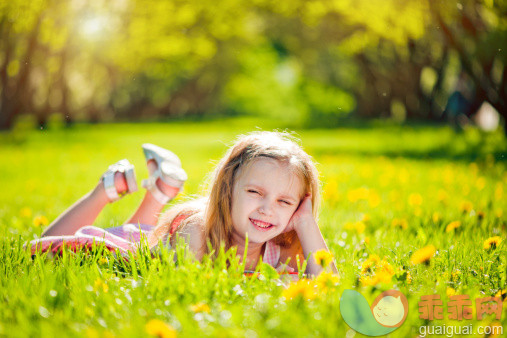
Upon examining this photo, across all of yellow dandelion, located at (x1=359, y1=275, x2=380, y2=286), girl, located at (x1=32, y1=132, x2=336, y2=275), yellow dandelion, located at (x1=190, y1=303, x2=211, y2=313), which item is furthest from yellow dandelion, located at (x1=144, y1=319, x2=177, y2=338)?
girl, located at (x1=32, y1=132, x2=336, y2=275)

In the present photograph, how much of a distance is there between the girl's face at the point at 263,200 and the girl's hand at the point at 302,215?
7cm

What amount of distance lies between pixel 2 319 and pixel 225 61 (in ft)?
97.3

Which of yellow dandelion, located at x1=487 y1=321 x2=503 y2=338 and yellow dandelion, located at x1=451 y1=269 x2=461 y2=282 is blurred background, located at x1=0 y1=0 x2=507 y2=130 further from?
yellow dandelion, located at x1=487 y1=321 x2=503 y2=338

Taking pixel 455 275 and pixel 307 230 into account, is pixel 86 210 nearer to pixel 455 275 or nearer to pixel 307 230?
pixel 307 230

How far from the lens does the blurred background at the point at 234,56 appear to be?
1005 cm

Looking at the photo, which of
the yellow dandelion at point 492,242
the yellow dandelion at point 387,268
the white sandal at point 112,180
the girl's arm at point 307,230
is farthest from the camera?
the white sandal at point 112,180

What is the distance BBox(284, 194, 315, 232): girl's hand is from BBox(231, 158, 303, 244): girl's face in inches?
2.8

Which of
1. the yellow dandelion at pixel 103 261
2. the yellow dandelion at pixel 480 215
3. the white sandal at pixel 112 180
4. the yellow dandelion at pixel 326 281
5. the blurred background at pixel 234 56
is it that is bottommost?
the yellow dandelion at pixel 480 215

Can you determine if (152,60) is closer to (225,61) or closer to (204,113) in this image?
(225,61)

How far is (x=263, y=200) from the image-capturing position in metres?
2.40

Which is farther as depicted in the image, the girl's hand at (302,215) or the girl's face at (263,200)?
the girl's hand at (302,215)

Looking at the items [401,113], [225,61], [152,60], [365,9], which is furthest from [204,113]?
[365,9]

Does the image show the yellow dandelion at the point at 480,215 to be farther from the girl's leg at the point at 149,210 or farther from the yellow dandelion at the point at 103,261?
the yellow dandelion at the point at 103,261

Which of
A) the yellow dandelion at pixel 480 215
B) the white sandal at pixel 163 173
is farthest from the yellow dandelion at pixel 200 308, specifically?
the yellow dandelion at pixel 480 215
